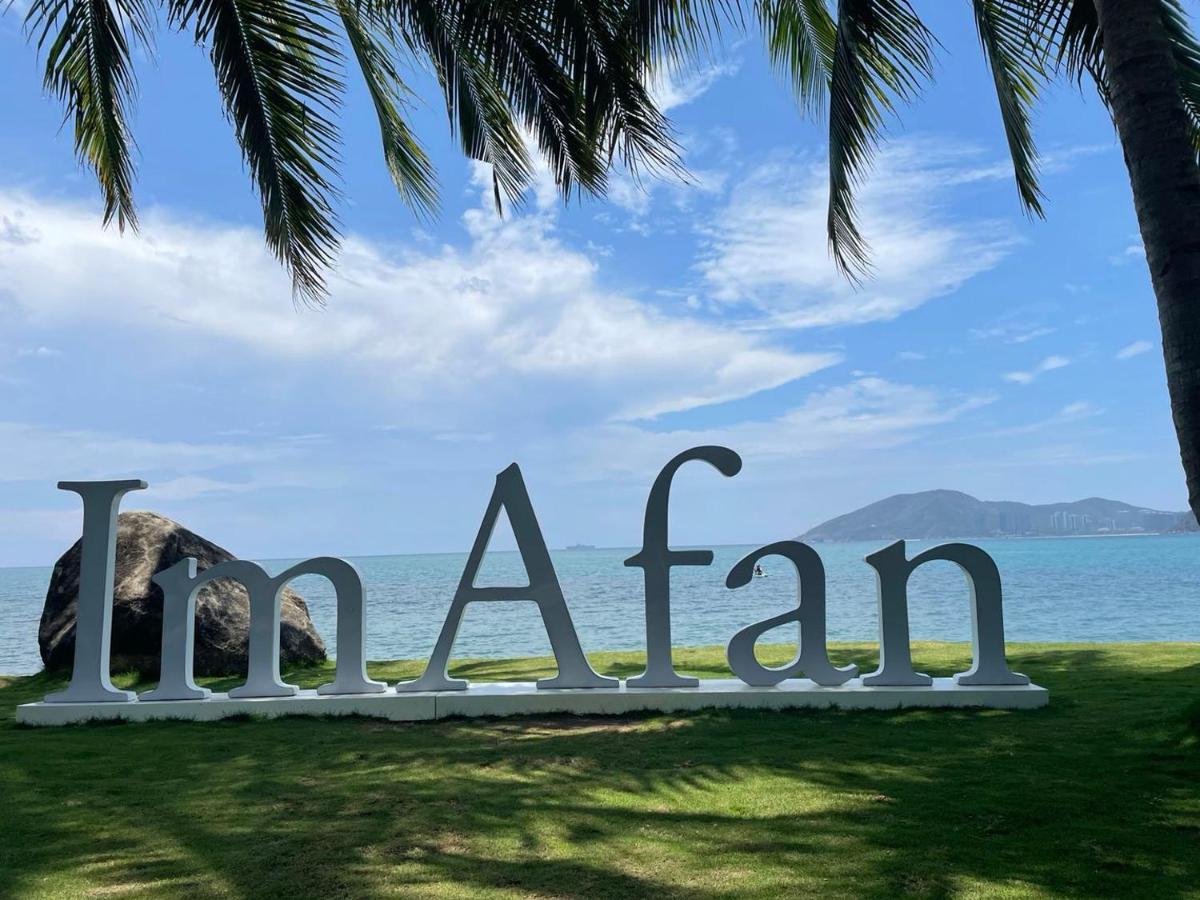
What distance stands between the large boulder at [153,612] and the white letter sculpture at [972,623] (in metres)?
7.00

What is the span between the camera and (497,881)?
12.7 feet

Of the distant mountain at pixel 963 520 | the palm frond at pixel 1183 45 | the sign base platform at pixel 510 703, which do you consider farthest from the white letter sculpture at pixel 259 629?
the distant mountain at pixel 963 520

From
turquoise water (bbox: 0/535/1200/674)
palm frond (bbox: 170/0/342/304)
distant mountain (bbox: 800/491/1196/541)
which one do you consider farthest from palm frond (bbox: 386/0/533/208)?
distant mountain (bbox: 800/491/1196/541)

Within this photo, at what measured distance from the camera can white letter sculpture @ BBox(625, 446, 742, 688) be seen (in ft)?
26.1

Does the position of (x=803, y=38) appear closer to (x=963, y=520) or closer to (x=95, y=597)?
(x=95, y=597)

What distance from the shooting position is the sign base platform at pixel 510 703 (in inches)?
304

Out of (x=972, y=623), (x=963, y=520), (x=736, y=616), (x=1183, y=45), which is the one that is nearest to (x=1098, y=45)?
(x=1183, y=45)

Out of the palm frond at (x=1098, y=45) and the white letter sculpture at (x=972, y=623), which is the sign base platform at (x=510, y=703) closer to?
the white letter sculpture at (x=972, y=623)

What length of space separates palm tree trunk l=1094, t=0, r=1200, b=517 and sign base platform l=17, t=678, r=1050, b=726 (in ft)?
13.6

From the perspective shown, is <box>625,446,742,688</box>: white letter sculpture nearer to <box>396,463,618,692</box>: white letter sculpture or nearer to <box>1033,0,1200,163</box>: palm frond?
<box>396,463,618,692</box>: white letter sculpture

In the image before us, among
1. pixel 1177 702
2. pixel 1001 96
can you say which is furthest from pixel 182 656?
pixel 1001 96

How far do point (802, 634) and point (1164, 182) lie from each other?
4605mm

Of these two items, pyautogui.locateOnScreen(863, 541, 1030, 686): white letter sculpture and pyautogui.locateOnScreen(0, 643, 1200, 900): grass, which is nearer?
pyautogui.locateOnScreen(0, 643, 1200, 900): grass

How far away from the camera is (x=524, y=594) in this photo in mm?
8023
